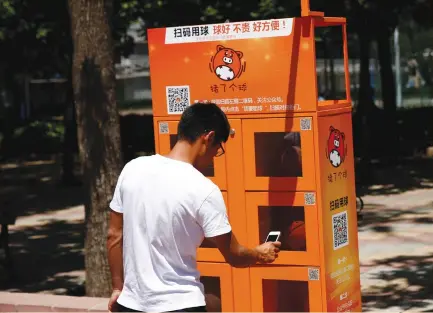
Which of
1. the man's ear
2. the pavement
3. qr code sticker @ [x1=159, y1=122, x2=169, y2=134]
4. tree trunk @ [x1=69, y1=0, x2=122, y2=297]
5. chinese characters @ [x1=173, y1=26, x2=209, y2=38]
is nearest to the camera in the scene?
the man's ear

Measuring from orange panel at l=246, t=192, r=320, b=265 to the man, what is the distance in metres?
1.66

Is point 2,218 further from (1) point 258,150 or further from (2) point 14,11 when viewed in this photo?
(2) point 14,11

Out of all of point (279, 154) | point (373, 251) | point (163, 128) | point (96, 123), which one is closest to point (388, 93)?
point (373, 251)

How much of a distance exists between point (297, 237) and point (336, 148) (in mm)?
618

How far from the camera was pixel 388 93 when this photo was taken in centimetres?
2523

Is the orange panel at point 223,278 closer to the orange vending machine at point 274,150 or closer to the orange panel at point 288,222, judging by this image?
the orange vending machine at point 274,150

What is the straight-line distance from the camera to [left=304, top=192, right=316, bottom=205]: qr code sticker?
596 cm

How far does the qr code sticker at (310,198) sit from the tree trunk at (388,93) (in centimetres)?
1871

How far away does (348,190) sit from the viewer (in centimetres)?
636

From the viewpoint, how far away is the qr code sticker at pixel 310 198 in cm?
596

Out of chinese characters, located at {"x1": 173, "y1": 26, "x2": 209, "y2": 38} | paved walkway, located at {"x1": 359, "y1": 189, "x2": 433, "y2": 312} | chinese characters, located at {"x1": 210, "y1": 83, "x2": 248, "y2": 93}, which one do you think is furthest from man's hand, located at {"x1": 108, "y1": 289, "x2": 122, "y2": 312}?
paved walkway, located at {"x1": 359, "y1": 189, "x2": 433, "y2": 312}

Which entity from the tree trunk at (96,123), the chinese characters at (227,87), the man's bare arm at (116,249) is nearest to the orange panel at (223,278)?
the chinese characters at (227,87)

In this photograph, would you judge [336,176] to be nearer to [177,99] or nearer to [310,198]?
[310,198]

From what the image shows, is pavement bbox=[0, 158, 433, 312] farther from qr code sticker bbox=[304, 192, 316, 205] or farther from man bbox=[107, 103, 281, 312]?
man bbox=[107, 103, 281, 312]
